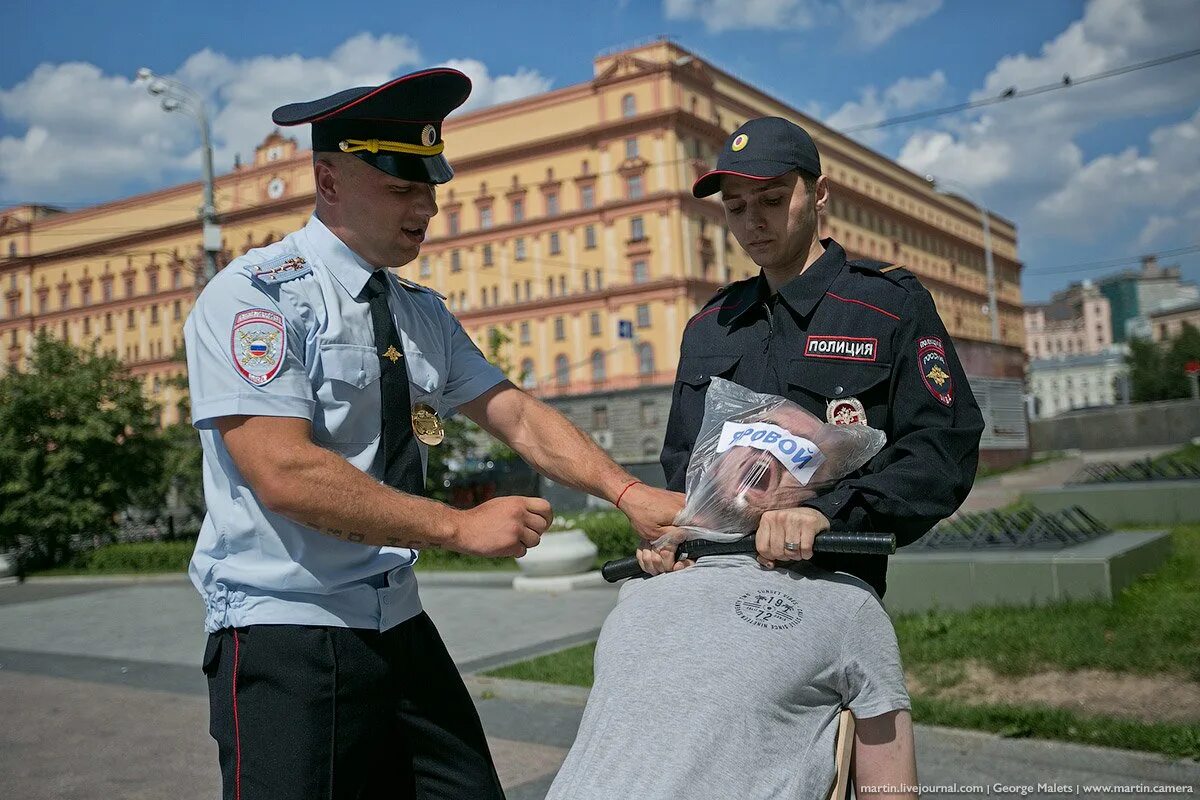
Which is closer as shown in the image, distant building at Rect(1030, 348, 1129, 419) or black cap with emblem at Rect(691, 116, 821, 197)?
black cap with emblem at Rect(691, 116, 821, 197)

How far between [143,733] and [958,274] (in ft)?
301

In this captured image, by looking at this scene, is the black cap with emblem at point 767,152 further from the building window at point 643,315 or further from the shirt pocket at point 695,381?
the building window at point 643,315

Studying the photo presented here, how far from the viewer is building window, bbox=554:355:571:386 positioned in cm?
6062

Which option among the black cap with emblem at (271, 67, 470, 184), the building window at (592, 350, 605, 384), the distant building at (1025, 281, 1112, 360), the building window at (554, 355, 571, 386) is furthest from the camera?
the distant building at (1025, 281, 1112, 360)

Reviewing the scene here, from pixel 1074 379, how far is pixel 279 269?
14977cm

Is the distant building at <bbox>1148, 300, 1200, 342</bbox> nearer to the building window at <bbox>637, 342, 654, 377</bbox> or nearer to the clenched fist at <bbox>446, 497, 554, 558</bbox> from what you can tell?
the building window at <bbox>637, 342, 654, 377</bbox>

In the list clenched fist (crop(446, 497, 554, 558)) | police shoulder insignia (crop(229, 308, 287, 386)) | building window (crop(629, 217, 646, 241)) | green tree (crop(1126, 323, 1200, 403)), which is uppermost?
building window (crop(629, 217, 646, 241))

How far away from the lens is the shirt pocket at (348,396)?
2.25m

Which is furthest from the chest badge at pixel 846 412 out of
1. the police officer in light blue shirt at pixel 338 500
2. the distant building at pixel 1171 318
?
the distant building at pixel 1171 318

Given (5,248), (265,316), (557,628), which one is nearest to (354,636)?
(265,316)

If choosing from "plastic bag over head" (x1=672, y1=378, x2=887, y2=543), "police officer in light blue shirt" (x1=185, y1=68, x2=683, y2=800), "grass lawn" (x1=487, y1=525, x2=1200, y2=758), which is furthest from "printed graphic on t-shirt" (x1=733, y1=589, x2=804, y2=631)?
"grass lawn" (x1=487, y1=525, x2=1200, y2=758)

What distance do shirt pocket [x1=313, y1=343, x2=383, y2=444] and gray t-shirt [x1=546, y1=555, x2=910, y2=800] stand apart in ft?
2.20

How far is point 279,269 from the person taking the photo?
229 centimetres

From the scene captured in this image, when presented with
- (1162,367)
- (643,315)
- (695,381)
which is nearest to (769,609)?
(695,381)
